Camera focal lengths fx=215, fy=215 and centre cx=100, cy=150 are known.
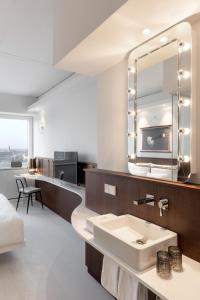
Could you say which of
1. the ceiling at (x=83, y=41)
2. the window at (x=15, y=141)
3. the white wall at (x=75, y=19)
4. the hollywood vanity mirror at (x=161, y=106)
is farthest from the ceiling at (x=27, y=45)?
the window at (x=15, y=141)

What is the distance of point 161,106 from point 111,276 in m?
1.28

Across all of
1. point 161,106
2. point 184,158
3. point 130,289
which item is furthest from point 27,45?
point 130,289

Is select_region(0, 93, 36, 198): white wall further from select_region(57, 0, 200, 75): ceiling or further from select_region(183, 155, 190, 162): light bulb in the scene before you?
select_region(183, 155, 190, 162): light bulb

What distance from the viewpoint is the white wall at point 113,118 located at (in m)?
1.92

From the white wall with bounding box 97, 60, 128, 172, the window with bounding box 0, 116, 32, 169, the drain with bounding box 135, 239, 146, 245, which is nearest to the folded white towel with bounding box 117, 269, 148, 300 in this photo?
the drain with bounding box 135, 239, 146, 245

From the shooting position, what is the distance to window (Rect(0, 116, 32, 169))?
18.0 ft

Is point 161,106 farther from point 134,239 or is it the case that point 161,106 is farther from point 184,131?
point 134,239

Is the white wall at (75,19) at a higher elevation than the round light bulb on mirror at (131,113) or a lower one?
higher

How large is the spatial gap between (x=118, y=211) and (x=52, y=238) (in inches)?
74.3

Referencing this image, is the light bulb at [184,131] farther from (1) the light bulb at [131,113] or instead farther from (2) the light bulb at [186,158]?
(1) the light bulb at [131,113]

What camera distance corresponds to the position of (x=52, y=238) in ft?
10.6

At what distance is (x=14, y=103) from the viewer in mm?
5305

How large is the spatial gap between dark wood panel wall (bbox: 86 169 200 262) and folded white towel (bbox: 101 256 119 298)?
0.38 metres

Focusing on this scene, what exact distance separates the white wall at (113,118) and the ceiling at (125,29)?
5.9 inches
